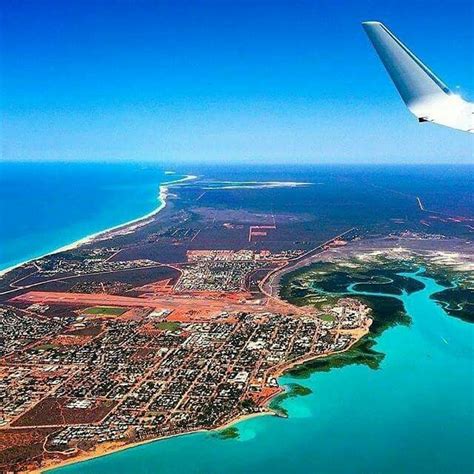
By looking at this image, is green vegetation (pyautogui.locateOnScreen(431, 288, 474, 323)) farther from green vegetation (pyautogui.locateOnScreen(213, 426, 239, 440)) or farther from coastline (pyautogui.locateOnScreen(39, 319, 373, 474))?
green vegetation (pyautogui.locateOnScreen(213, 426, 239, 440))

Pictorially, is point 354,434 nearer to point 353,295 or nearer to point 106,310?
point 353,295

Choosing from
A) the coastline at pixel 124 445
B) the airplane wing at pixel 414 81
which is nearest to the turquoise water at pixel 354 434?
the coastline at pixel 124 445

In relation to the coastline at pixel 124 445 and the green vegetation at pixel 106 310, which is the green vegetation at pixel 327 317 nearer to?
the coastline at pixel 124 445

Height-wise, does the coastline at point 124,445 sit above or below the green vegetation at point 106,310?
below

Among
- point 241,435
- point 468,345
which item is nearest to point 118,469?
point 241,435

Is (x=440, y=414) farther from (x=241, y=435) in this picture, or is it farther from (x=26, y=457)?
(x=26, y=457)

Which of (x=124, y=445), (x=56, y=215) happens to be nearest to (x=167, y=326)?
(x=124, y=445)
